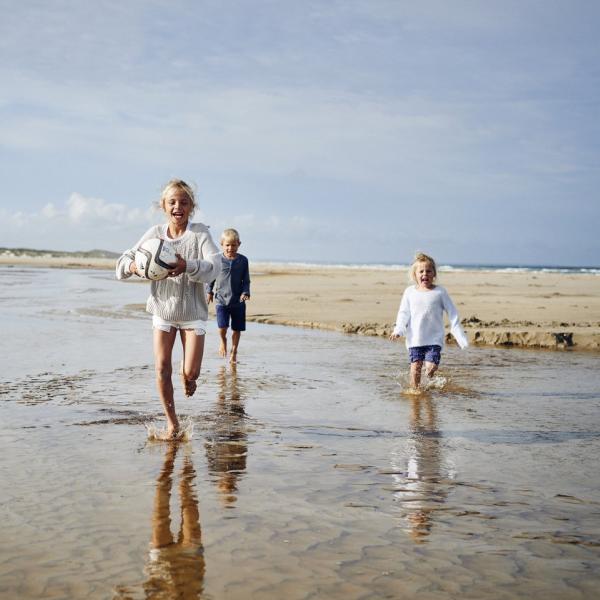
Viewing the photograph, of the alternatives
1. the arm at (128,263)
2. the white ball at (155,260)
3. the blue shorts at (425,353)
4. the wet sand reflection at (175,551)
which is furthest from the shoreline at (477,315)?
the wet sand reflection at (175,551)

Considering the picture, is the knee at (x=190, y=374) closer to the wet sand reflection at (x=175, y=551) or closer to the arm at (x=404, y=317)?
the wet sand reflection at (x=175, y=551)

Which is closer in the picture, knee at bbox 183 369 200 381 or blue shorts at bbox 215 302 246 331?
knee at bbox 183 369 200 381

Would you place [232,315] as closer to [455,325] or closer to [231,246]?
[231,246]

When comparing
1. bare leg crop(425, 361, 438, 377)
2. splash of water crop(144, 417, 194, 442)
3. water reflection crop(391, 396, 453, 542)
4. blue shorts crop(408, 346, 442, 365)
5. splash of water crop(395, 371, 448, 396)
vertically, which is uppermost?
blue shorts crop(408, 346, 442, 365)

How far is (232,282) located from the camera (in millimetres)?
10562

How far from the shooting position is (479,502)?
3963 mm

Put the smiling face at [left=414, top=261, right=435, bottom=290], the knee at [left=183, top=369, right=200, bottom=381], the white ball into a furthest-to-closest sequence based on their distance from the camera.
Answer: the smiling face at [left=414, top=261, right=435, bottom=290] < the knee at [left=183, top=369, right=200, bottom=381] < the white ball

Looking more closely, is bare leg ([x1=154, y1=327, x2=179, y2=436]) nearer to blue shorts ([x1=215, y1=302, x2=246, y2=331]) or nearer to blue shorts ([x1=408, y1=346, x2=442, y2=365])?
blue shorts ([x1=408, y1=346, x2=442, y2=365])

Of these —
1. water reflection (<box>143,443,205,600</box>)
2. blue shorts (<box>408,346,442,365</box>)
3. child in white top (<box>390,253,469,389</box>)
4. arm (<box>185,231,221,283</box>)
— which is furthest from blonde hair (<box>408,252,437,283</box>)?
water reflection (<box>143,443,205,600</box>)

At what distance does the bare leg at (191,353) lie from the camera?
5.61m

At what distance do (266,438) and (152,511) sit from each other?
5.82ft

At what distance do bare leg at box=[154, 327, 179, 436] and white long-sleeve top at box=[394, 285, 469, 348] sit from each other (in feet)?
11.1

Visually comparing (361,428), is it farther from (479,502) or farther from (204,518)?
(204,518)

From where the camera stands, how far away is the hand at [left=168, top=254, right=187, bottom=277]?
521 centimetres
